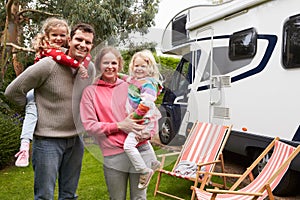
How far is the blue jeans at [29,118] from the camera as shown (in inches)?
71.9

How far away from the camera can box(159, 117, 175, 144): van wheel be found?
5.79 feet

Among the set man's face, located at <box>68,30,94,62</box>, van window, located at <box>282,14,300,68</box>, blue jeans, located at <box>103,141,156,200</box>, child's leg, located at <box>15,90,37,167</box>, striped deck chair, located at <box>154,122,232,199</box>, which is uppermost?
van window, located at <box>282,14,300,68</box>

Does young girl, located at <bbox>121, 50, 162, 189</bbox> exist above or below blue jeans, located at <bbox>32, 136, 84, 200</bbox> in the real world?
above

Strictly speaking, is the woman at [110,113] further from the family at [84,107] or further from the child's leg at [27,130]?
the child's leg at [27,130]

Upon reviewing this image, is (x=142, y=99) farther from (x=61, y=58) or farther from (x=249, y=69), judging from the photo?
(x=249, y=69)

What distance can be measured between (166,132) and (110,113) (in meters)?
0.34

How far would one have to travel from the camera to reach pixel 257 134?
4105 millimetres

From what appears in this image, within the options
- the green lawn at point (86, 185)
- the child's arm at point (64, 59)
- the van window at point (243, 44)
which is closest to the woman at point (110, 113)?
the child's arm at point (64, 59)

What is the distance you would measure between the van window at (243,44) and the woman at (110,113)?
2.98 metres

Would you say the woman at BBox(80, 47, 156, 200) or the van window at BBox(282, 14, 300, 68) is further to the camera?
the van window at BBox(282, 14, 300, 68)

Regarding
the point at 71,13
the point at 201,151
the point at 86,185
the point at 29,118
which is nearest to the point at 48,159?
the point at 29,118

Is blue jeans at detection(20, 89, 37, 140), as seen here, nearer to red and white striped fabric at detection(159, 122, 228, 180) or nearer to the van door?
the van door

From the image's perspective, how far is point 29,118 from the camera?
6.08 ft


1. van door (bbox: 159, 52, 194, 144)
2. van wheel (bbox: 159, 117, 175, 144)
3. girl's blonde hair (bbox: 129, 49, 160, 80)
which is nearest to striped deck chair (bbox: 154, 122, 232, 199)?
van door (bbox: 159, 52, 194, 144)
